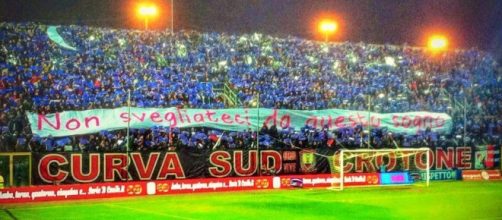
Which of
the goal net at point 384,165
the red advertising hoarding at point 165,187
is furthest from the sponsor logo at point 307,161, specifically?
the goal net at point 384,165

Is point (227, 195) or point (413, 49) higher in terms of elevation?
point (413, 49)

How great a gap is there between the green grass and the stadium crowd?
3178 millimetres

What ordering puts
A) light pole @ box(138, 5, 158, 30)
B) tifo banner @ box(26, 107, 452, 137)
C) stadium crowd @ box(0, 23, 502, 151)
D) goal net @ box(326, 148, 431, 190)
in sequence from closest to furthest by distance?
tifo banner @ box(26, 107, 452, 137) → stadium crowd @ box(0, 23, 502, 151) → goal net @ box(326, 148, 431, 190) → light pole @ box(138, 5, 158, 30)

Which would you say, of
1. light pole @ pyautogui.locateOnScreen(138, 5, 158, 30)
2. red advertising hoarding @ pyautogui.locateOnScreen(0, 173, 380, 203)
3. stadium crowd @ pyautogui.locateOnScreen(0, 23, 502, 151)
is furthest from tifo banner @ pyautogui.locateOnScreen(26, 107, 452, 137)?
light pole @ pyautogui.locateOnScreen(138, 5, 158, 30)

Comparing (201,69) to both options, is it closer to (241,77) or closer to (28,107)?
(241,77)

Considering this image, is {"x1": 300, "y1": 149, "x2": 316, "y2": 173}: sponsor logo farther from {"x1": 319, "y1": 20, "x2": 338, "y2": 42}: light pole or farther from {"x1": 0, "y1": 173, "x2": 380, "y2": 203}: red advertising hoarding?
{"x1": 319, "y1": 20, "x2": 338, "y2": 42}: light pole

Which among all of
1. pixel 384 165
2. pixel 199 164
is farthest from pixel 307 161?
pixel 199 164

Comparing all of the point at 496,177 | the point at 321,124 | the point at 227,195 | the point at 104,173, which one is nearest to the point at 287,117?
the point at 321,124

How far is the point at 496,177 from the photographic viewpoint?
31781 mm

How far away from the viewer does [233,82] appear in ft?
112

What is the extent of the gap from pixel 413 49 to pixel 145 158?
945 inches

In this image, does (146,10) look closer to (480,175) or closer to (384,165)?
(384,165)

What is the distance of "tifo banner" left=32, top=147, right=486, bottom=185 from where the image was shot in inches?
878

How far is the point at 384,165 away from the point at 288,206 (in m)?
9.87
